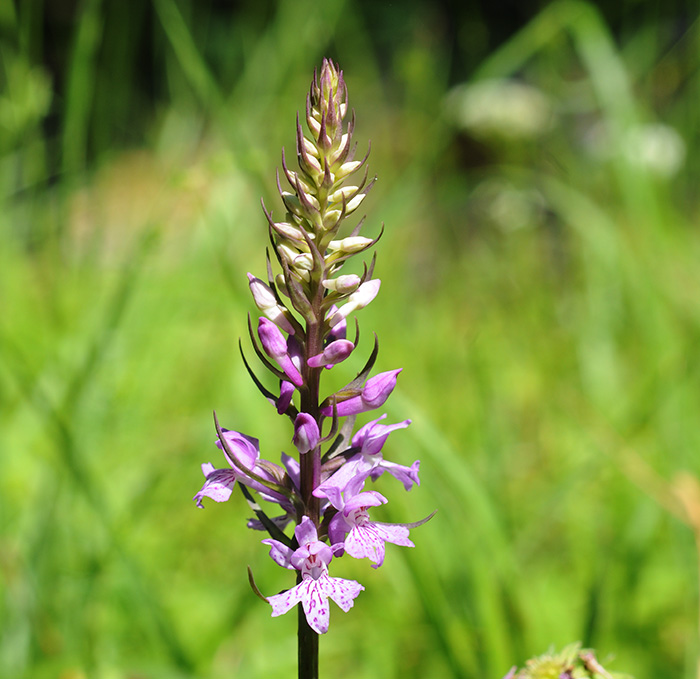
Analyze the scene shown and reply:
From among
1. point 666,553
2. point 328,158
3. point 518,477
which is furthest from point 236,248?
point 328,158

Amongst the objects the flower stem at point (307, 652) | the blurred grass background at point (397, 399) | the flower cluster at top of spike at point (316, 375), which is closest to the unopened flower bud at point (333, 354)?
the flower cluster at top of spike at point (316, 375)

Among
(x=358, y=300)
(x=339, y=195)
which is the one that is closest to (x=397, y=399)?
(x=358, y=300)

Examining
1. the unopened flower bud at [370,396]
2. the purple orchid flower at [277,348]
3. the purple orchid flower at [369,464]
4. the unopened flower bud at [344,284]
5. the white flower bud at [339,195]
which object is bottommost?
the purple orchid flower at [369,464]

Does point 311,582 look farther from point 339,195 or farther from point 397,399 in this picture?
point 397,399

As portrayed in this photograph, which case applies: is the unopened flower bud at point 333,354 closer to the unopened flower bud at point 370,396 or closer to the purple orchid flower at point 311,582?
the unopened flower bud at point 370,396

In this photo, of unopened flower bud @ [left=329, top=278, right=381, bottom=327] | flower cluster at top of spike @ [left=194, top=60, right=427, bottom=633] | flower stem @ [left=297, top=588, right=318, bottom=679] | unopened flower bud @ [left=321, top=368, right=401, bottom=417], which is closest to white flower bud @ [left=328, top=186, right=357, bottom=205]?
flower cluster at top of spike @ [left=194, top=60, right=427, bottom=633]

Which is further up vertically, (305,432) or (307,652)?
(305,432)

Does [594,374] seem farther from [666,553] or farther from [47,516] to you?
[47,516]
